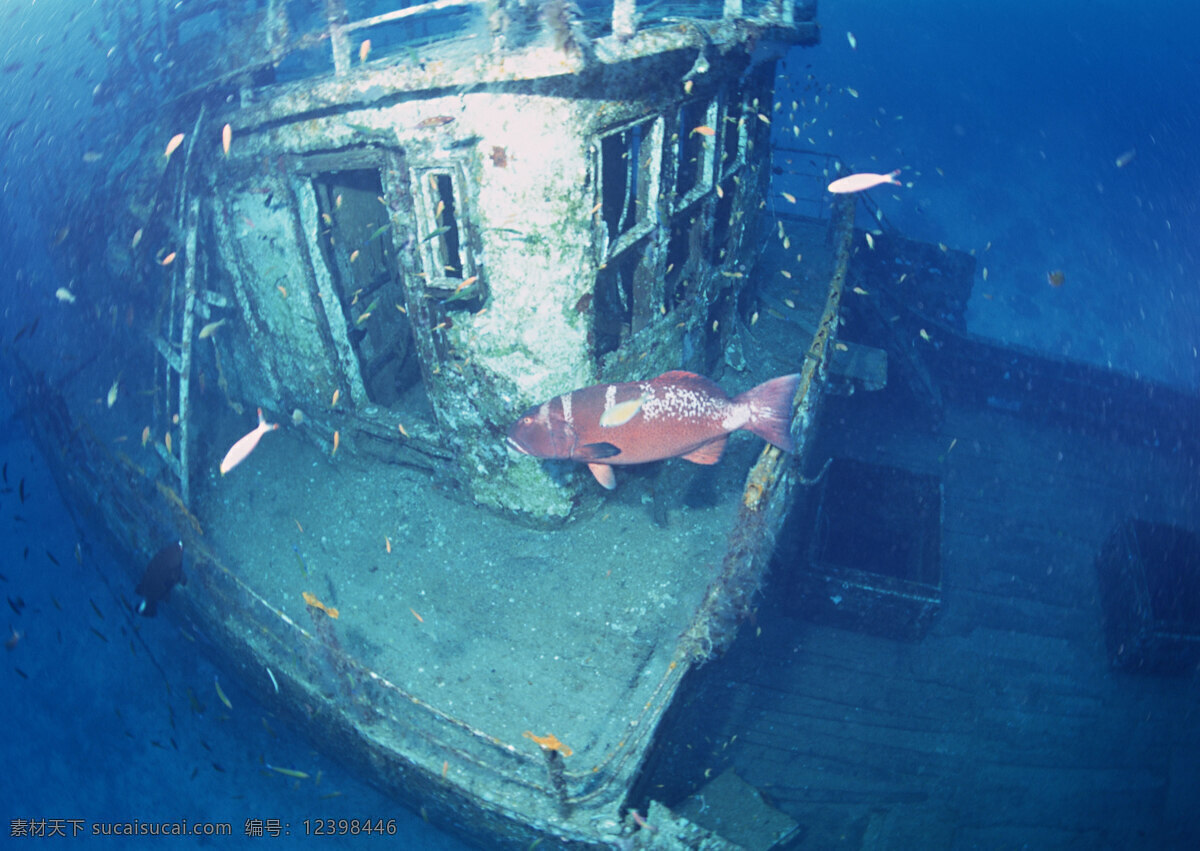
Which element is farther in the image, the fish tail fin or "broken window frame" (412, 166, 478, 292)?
"broken window frame" (412, 166, 478, 292)

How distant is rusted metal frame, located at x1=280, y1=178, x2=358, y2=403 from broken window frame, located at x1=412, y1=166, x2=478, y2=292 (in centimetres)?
192

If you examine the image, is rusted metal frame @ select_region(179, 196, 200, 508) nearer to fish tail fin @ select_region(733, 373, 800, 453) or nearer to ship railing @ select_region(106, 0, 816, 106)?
ship railing @ select_region(106, 0, 816, 106)

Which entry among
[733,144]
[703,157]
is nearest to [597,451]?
[703,157]

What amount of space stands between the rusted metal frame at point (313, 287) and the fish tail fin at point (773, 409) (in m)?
4.97


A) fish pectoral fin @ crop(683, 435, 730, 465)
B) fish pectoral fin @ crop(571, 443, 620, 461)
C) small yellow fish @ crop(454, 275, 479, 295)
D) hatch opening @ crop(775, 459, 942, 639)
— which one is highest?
small yellow fish @ crop(454, 275, 479, 295)

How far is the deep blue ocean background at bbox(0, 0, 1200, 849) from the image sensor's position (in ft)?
24.8

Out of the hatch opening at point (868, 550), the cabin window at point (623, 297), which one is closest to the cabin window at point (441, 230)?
the cabin window at point (623, 297)

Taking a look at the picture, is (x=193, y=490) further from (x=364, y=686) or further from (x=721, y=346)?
(x=721, y=346)

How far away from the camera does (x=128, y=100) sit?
8570 millimetres

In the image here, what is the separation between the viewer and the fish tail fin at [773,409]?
447 centimetres

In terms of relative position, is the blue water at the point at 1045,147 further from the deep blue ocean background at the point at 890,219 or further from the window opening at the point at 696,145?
the window opening at the point at 696,145

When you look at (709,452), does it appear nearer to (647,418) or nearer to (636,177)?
(647,418)

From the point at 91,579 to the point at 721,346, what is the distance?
11911 mm

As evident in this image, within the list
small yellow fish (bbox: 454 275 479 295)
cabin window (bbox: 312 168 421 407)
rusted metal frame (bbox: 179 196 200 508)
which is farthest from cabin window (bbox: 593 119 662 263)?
rusted metal frame (bbox: 179 196 200 508)
